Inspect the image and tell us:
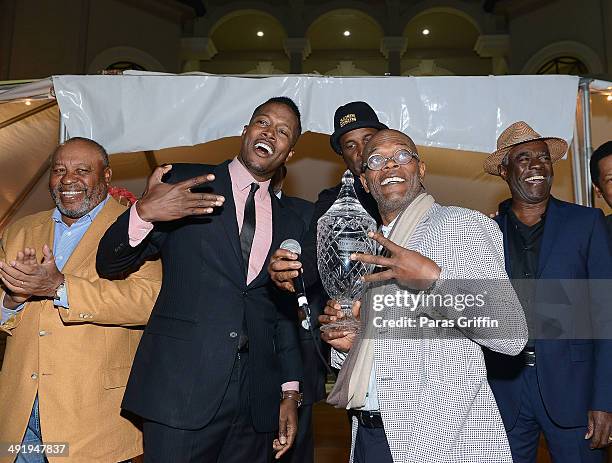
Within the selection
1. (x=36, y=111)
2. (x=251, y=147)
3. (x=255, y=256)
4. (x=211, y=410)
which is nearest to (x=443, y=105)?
(x=251, y=147)

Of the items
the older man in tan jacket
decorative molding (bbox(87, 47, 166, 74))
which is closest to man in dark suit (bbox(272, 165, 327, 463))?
the older man in tan jacket

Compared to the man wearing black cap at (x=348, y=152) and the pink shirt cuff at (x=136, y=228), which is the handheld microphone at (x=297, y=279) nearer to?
the man wearing black cap at (x=348, y=152)

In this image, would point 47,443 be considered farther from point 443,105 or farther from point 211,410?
point 443,105

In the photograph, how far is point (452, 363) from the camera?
63.2 inches

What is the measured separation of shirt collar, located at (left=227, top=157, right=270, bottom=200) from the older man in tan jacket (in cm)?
55

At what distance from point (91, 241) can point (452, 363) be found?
5.26 feet

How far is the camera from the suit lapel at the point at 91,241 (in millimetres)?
2352

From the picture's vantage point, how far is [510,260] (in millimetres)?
2684

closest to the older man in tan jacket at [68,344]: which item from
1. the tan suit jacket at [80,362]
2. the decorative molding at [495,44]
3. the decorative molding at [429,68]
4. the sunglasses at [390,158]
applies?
the tan suit jacket at [80,362]

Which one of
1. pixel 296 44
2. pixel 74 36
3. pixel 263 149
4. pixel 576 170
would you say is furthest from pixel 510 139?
pixel 296 44

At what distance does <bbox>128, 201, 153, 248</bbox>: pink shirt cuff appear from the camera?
202cm

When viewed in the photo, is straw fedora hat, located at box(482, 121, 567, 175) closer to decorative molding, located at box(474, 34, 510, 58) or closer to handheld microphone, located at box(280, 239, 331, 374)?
handheld microphone, located at box(280, 239, 331, 374)

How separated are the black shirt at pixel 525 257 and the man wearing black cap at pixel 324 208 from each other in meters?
0.68

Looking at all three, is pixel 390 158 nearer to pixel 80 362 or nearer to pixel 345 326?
pixel 345 326
